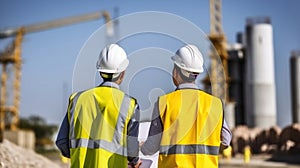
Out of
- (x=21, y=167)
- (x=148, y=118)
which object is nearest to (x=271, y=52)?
(x=21, y=167)

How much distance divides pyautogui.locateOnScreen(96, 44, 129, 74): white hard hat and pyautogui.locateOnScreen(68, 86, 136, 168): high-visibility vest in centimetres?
16

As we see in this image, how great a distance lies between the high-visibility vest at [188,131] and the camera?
403 cm

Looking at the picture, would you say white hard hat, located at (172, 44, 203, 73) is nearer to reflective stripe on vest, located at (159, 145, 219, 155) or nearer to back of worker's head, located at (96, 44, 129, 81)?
back of worker's head, located at (96, 44, 129, 81)

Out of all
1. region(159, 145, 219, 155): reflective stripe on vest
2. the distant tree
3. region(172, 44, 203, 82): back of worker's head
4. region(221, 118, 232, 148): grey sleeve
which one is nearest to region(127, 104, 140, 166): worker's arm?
region(159, 145, 219, 155): reflective stripe on vest

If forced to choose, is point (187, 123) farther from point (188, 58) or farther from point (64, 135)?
point (64, 135)

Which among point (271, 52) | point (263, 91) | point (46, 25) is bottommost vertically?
point (263, 91)

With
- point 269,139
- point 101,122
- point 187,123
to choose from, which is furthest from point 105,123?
point 269,139

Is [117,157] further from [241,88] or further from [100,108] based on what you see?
[241,88]

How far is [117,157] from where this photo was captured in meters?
3.97

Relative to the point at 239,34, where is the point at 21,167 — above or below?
below

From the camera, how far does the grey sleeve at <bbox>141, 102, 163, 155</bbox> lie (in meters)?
4.05

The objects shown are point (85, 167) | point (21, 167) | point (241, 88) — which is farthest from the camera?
point (241, 88)

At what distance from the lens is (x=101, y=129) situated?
13.0 ft

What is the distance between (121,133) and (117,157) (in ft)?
0.60
